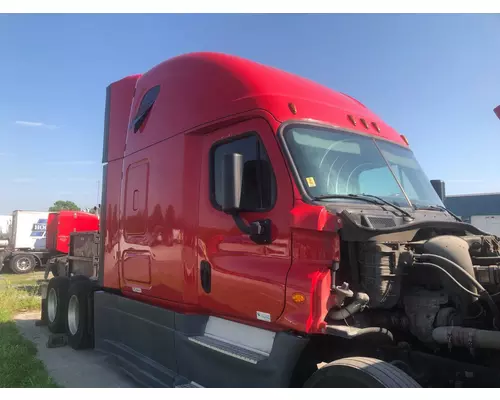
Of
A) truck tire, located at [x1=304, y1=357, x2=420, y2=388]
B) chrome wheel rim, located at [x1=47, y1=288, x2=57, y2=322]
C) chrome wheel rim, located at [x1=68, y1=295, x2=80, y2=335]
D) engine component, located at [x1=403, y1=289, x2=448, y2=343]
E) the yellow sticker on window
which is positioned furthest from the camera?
chrome wheel rim, located at [x1=47, y1=288, x2=57, y2=322]

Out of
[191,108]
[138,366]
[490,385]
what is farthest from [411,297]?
[138,366]

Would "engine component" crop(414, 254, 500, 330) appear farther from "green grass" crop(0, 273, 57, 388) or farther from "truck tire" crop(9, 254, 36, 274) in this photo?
"truck tire" crop(9, 254, 36, 274)

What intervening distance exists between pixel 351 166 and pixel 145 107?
9.38 feet

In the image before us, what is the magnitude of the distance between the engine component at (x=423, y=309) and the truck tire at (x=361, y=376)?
1.70 ft

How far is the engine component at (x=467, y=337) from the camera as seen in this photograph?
2.77 meters

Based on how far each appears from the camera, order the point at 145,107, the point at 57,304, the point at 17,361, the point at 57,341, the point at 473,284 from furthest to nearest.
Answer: the point at 57,304 < the point at 57,341 < the point at 17,361 < the point at 145,107 < the point at 473,284

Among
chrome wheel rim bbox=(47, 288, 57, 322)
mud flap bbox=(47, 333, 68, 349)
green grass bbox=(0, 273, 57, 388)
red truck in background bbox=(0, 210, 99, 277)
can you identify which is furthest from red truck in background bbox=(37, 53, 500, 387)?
red truck in background bbox=(0, 210, 99, 277)

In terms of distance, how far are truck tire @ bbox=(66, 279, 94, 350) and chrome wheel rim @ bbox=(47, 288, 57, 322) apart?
Answer: 0.77 m

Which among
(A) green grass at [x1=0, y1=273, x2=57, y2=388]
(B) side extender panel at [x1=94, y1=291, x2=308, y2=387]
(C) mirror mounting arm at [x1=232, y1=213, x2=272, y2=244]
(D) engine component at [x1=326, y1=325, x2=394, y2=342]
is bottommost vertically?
(A) green grass at [x1=0, y1=273, x2=57, y2=388]

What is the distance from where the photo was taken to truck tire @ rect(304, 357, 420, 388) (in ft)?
8.81

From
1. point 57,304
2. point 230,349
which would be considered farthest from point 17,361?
point 230,349

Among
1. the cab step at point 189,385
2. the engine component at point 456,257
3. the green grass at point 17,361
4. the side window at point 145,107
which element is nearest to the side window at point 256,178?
the engine component at point 456,257

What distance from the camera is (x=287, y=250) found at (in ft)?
11.2

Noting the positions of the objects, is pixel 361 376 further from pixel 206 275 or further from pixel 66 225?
pixel 66 225
